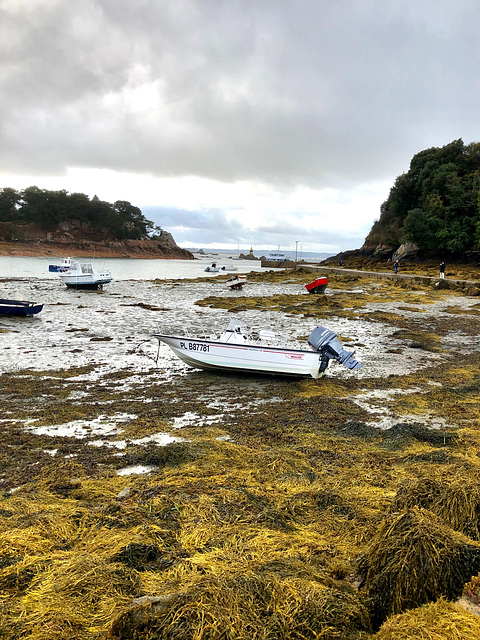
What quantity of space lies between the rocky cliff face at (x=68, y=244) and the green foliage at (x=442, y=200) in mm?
93019

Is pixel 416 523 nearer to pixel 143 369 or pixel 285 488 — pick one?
pixel 285 488

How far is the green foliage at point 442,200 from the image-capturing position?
5206cm

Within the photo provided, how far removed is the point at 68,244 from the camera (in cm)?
12250

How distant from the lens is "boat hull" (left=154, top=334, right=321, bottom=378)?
11856 mm

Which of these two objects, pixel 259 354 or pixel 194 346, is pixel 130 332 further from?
pixel 259 354

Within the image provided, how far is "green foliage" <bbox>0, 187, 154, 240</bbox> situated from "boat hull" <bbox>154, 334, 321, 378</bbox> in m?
124

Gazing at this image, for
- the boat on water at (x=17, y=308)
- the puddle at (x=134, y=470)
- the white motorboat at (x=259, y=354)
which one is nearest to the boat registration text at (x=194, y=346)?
the white motorboat at (x=259, y=354)

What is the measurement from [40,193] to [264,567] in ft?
475

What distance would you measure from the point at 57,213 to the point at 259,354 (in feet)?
432

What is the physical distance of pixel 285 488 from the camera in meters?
5.32

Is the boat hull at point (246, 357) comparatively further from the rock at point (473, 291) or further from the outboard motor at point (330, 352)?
A: the rock at point (473, 291)

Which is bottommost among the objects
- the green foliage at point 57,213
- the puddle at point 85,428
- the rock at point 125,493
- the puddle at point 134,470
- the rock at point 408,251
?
the puddle at point 85,428

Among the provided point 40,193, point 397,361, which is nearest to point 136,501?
point 397,361

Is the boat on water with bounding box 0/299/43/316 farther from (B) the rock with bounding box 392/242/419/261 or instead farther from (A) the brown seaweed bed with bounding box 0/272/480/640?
(B) the rock with bounding box 392/242/419/261
